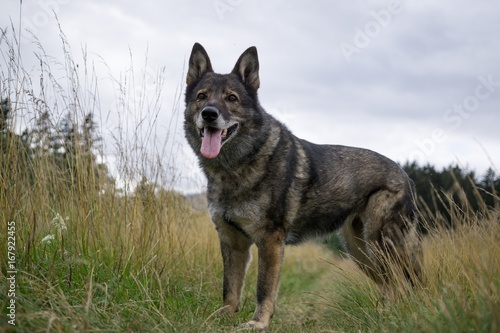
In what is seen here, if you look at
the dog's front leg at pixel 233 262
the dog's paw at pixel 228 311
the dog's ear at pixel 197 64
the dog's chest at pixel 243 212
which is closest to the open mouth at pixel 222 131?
the dog's chest at pixel 243 212

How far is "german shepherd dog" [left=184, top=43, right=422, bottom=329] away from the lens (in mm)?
4199

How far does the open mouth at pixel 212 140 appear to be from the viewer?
13.3 ft

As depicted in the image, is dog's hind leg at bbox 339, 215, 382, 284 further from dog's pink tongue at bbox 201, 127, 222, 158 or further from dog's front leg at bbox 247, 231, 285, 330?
dog's pink tongue at bbox 201, 127, 222, 158

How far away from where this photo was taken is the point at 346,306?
14.8 ft

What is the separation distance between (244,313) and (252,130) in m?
1.93

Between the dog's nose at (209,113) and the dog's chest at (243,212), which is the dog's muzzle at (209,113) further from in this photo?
the dog's chest at (243,212)

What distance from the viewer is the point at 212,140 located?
4.08 m

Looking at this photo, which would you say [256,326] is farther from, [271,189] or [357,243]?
[357,243]

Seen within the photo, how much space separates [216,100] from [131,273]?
5.40 feet

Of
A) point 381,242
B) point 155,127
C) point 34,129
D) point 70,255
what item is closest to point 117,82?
point 155,127

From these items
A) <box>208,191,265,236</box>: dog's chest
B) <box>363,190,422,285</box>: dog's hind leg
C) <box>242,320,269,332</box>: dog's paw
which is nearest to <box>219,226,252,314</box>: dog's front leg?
<box>208,191,265,236</box>: dog's chest

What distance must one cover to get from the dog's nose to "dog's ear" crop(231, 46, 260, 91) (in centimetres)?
72

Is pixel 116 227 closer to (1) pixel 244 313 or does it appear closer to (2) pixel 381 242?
(1) pixel 244 313

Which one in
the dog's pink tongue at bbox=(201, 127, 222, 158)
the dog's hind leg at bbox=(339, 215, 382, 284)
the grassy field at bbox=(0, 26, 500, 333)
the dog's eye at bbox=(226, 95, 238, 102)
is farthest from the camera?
the dog's hind leg at bbox=(339, 215, 382, 284)
